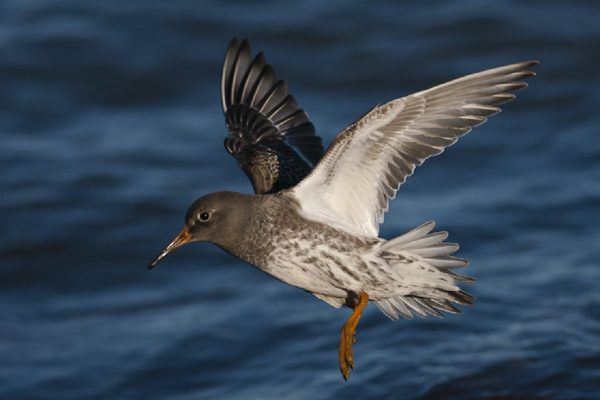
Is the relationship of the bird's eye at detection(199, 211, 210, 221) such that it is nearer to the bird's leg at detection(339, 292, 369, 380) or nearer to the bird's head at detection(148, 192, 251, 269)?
the bird's head at detection(148, 192, 251, 269)

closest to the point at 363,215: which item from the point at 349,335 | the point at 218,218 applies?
the point at 349,335

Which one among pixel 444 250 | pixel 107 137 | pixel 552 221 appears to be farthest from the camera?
pixel 107 137

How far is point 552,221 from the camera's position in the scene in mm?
11273

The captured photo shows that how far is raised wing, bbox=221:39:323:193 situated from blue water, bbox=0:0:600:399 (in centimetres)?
207

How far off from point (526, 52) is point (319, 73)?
8.11 ft

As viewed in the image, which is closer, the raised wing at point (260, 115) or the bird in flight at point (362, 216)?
the bird in flight at point (362, 216)

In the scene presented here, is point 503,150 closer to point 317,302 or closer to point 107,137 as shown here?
point 317,302

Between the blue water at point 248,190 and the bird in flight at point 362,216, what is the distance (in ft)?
7.27

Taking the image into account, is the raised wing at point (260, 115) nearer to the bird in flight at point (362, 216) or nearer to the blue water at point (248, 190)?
the bird in flight at point (362, 216)

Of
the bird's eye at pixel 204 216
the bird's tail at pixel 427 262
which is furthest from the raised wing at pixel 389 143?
the bird's eye at pixel 204 216

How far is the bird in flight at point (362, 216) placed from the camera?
627 cm

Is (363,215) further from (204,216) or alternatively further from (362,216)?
(204,216)

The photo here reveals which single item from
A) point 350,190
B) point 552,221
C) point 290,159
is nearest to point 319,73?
point 552,221

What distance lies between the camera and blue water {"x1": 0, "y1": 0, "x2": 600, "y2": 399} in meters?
9.33
